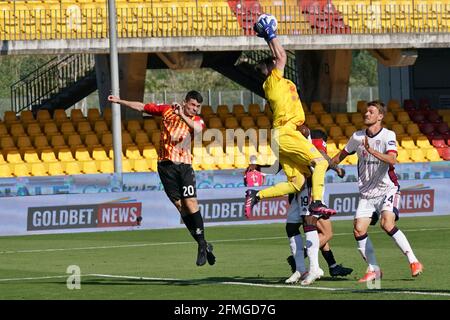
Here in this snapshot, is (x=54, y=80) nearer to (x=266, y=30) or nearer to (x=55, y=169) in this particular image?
(x=55, y=169)

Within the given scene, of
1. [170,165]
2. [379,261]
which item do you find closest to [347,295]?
[170,165]

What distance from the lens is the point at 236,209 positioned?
95.1ft

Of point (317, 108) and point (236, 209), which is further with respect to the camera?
point (317, 108)

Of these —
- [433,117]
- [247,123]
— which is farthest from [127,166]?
[433,117]

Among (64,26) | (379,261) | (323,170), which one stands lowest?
(379,261)

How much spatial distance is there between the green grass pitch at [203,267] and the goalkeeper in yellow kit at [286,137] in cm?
109

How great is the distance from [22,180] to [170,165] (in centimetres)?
1265

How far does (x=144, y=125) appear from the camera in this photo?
3784 cm

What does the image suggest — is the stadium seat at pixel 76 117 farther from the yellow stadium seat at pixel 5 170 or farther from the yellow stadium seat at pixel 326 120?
the yellow stadium seat at pixel 326 120

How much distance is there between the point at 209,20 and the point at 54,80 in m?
10.1

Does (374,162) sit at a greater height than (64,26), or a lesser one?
lesser

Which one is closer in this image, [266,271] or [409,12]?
[266,271]
